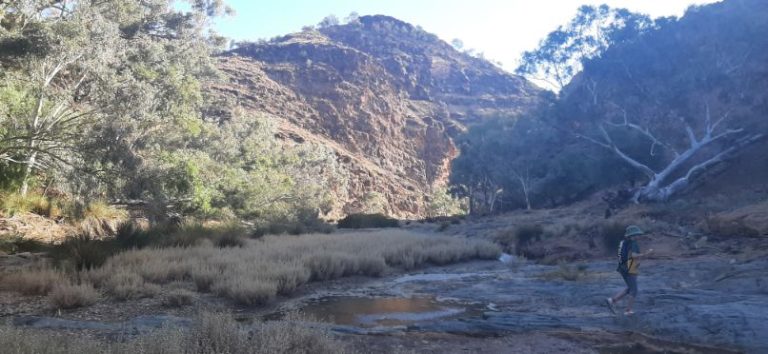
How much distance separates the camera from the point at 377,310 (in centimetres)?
971

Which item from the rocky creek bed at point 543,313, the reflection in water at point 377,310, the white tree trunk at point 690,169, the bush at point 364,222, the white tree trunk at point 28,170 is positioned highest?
the white tree trunk at point 690,169

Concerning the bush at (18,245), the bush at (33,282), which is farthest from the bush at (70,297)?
the bush at (18,245)

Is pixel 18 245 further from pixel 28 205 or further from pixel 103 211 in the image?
pixel 103 211

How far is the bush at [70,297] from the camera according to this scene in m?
8.28

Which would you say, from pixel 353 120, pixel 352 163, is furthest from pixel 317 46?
pixel 352 163

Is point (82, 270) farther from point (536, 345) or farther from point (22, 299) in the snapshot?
point (536, 345)

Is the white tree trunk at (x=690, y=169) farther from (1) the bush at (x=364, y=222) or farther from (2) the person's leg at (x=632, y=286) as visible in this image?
(2) the person's leg at (x=632, y=286)

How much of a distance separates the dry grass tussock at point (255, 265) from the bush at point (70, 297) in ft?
2.27

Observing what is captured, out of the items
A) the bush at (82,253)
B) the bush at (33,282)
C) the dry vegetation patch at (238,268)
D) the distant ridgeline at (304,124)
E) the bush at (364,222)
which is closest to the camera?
the bush at (33,282)

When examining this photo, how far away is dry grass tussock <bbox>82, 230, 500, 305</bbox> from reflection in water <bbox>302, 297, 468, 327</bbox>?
1161mm

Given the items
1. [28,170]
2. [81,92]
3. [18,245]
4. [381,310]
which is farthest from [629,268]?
[81,92]

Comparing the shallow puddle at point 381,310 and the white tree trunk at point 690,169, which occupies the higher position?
the white tree trunk at point 690,169

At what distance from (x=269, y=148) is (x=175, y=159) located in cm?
2516

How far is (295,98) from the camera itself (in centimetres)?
8012
